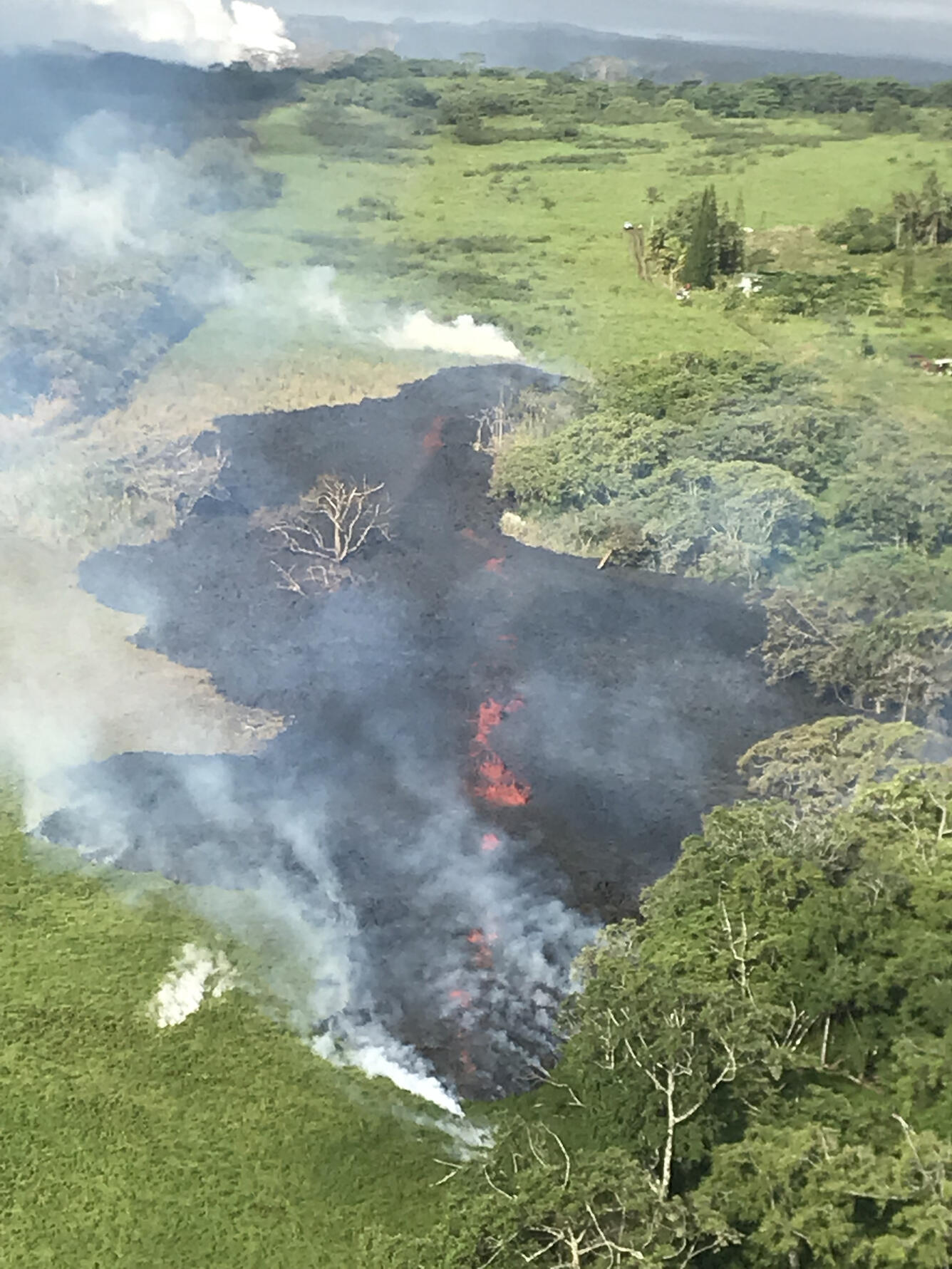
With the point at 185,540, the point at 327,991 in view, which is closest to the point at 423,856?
the point at 327,991

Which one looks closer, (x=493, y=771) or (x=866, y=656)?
(x=493, y=771)

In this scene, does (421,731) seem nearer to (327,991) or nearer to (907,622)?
(327,991)

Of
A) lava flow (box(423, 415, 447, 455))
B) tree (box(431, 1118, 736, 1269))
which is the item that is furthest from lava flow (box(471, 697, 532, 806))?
lava flow (box(423, 415, 447, 455))

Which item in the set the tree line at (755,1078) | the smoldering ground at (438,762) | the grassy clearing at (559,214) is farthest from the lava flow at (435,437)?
the tree line at (755,1078)

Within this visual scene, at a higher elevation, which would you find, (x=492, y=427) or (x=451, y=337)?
(x=451, y=337)

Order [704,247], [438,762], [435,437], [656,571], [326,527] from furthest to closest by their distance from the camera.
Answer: [704,247] < [435,437] < [326,527] < [656,571] < [438,762]

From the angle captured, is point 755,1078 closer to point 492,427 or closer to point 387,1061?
point 387,1061

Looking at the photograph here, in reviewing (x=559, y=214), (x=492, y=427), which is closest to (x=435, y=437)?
(x=492, y=427)
